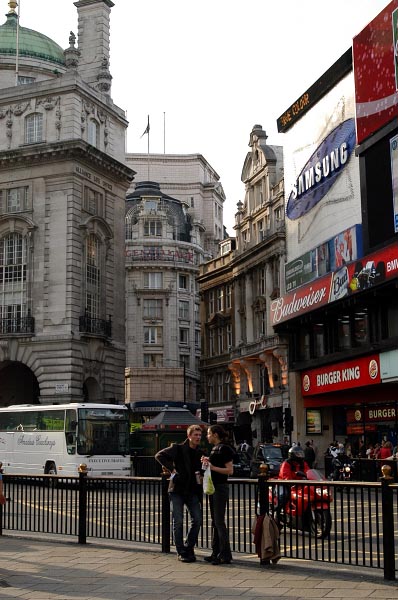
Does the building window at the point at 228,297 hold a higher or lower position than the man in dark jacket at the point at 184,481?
higher

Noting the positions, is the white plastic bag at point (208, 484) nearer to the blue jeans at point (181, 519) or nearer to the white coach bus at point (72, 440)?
the blue jeans at point (181, 519)

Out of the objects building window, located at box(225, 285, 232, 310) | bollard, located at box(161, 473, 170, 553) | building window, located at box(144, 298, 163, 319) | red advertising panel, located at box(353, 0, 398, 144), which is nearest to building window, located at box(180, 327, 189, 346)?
building window, located at box(144, 298, 163, 319)

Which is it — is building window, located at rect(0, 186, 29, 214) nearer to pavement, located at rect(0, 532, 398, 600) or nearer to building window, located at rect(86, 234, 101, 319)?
building window, located at rect(86, 234, 101, 319)

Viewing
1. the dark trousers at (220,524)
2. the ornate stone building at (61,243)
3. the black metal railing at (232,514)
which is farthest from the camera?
the ornate stone building at (61,243)

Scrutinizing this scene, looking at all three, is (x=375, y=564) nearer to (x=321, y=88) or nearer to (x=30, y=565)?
(x=30, y=565)

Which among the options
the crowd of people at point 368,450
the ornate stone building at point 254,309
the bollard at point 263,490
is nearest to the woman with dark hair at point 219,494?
the bollard at point 263,490

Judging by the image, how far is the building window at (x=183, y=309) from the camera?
93375mm

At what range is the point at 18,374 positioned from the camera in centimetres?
5550

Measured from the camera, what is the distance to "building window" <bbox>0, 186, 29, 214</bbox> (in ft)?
170

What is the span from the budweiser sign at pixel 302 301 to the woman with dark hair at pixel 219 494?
3002 cm

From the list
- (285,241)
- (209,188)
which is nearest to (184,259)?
(209,188)

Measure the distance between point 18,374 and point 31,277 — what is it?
25.1 ft

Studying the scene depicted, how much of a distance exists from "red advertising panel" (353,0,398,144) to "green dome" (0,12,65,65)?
31.9m

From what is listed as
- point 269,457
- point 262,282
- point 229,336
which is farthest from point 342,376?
point 229,336
